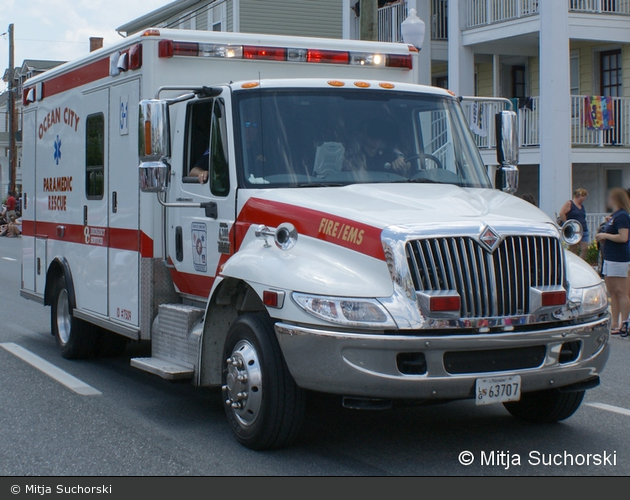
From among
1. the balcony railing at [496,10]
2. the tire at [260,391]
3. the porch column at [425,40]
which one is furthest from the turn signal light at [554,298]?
the porch column at [425,40]

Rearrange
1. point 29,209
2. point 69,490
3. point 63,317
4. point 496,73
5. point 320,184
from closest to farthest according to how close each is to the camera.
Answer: point 69,490 → point 320,184 → point 63,317 → point 29,209 → point 496,73

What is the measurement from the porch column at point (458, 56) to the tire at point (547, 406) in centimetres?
1644

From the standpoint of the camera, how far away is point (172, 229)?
7.59m

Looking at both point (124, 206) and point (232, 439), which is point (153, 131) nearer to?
point (124, 206)

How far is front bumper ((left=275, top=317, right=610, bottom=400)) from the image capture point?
5348mm

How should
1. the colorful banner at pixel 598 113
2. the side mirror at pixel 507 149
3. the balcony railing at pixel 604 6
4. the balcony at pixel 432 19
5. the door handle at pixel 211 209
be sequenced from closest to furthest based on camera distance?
the door handle at pixel 211 209 < the side mirror at pixel 507 149 < the balcony railing at pixel 604 6 < the colorful banner at pixel 598 113 < the balcony at pixel 432 19

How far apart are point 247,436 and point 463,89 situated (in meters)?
17.8

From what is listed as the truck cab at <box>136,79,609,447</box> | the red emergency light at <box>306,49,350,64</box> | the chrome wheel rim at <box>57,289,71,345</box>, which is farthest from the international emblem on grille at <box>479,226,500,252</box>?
the chrome wheel rim at <box>57,289,71,345</box>

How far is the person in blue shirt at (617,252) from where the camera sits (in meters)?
11.0

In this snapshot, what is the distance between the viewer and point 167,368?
6.95 meters

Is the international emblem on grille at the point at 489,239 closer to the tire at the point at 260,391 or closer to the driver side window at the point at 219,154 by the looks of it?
the tire at the point at 260,391

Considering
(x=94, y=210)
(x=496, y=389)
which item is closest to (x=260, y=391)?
(x=496, y=389)

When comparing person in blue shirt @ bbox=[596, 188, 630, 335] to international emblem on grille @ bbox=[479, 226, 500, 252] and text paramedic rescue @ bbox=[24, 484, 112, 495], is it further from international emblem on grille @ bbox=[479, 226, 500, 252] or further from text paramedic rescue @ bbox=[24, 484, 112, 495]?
text paramedic rescue @ bbox=[24, 484, 112, 495]

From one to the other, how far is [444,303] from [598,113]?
1712cm
